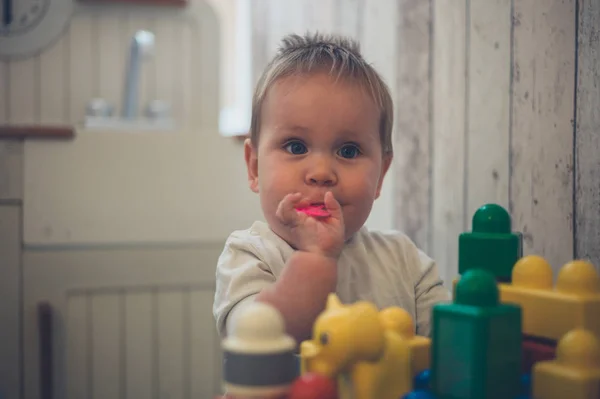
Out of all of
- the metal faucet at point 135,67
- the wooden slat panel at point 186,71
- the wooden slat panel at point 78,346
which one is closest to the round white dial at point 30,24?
the metal faucet at point 135,67

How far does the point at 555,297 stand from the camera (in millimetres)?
586

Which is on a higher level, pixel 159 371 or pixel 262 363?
pixel 262 363

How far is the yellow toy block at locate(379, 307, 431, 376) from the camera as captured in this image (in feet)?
1.89

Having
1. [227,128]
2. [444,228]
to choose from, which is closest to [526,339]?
[444,228]

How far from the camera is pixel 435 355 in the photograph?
0.49 meters

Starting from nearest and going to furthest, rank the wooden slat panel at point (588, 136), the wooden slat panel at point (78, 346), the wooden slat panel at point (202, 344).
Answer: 1. the wooden slat panel at point (588, 136)
2. the wooden slat panel at point (78, 346)
3. the wooden slat panel at point (202, 344)

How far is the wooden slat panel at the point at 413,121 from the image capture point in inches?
47.3

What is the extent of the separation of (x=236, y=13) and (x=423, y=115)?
181 cm

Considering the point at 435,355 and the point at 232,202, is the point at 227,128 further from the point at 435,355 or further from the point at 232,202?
the point at 435,355

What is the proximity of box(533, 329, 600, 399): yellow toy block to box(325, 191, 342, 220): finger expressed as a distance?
0.35 m

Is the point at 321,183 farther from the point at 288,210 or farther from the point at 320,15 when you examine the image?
the point at 320,15

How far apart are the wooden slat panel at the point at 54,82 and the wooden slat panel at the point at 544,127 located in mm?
1278

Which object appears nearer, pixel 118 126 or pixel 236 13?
pixel 118 126

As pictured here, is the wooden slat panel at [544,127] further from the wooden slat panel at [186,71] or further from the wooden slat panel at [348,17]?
the wooden slat panel at [186,71]
